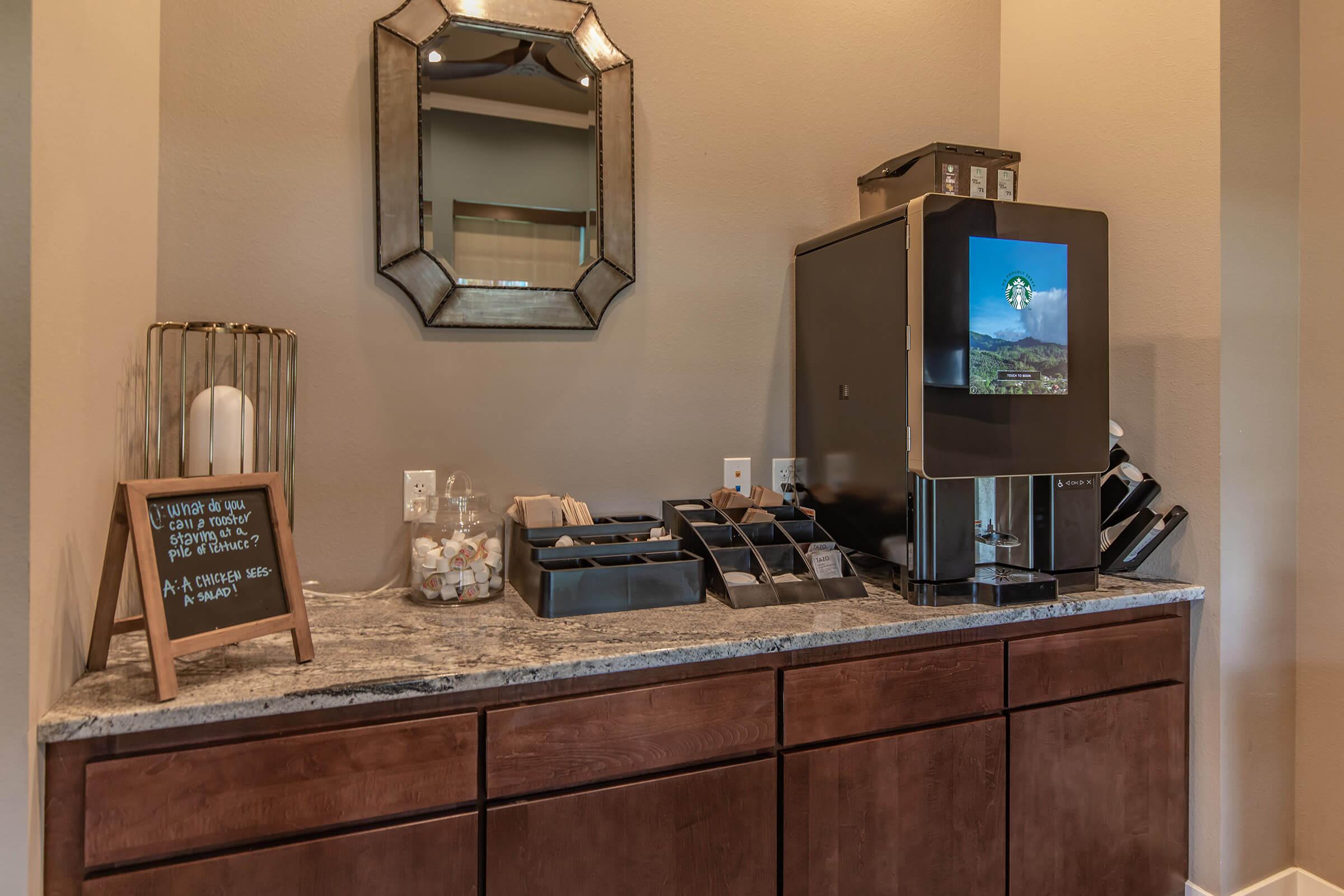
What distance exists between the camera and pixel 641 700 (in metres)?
1.36

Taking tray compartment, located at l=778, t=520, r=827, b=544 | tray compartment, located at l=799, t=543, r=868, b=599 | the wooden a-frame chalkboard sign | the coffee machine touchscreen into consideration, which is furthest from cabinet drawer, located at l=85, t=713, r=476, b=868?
the coffee machine touchscreen

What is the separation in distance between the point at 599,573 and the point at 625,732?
0.35 m

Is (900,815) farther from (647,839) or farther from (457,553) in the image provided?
(457,553)

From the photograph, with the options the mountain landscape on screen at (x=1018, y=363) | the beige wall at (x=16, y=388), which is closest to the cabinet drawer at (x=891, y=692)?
the mountain landscape on screen at (x=1018, y=363)

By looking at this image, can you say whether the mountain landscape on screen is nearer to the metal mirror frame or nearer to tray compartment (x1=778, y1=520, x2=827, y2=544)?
tray compartment (x1=778, y1=520, x2=827, y2=544)

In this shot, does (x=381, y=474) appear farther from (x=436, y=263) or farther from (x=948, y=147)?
(x=948, y=147)

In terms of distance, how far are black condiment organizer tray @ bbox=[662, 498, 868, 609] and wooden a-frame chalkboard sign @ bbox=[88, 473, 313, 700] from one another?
2.69ft

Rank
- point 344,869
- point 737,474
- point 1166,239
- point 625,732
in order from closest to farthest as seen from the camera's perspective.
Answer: point 344,869, point 625,732, point 1166,239, point 737,474

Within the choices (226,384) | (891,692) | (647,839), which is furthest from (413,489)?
(891,692)

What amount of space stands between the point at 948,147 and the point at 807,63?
0.54 meters

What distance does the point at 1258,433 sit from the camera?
6.22ft

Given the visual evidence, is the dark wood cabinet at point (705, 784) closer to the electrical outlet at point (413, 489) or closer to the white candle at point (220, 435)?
the white candle at point (220, 435)

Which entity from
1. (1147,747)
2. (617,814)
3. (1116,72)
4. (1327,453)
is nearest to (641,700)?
(617,814)

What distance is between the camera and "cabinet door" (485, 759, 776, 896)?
4.22 feet
